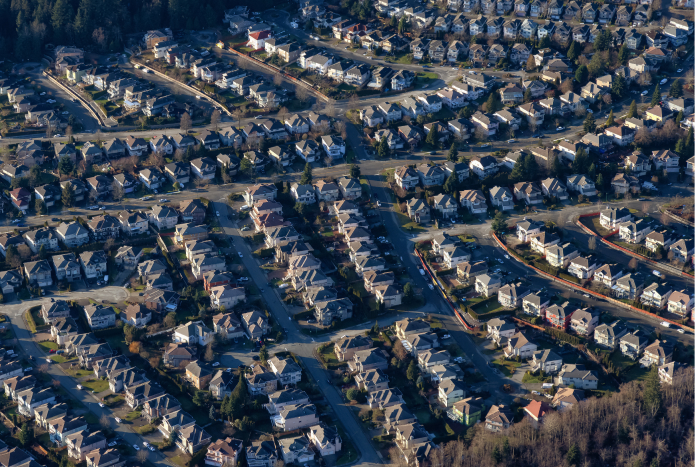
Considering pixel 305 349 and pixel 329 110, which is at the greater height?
pixel 329 110

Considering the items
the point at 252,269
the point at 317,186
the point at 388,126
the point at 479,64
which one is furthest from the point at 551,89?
Result: the point at 252,269

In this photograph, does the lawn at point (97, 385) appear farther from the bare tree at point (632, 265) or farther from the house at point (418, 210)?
the bare tree at point (632, 265)

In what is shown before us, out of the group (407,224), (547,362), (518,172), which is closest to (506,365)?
(547,362)

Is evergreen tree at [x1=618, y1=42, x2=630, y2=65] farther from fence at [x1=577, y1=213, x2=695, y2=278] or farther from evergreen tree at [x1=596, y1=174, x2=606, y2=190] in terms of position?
fence at [x1=577, y1=213, x2=695, y2=278]

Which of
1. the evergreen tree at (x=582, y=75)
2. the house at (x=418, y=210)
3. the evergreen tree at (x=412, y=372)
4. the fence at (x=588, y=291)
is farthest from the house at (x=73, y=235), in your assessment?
the evergreen tree at (x=582, y=75)

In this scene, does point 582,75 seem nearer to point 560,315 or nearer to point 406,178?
point 406,178

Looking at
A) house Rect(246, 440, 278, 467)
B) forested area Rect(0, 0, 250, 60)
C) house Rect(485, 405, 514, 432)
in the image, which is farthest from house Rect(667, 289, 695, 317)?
forested area Rect(0, 0, 250, 60)

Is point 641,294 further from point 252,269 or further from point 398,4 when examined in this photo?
point 398,4
